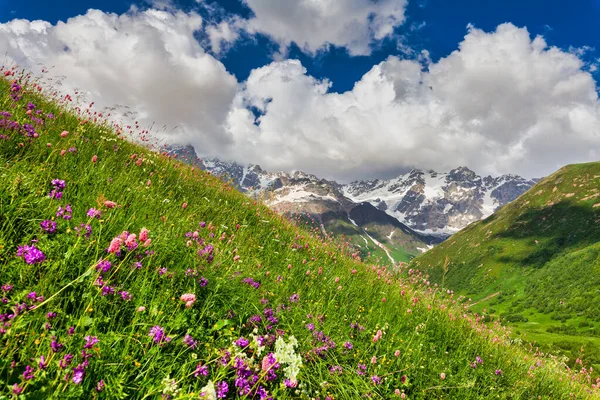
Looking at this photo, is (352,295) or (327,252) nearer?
(352,295)

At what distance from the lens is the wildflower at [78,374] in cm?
187

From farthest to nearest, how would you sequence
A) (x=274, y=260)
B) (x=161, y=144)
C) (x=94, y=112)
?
(x=161, y=144) → (x=94, y=112) → (x=274, y=260)

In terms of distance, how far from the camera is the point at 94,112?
31.3 ft

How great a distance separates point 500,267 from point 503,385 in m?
234

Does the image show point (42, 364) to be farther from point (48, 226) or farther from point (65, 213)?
point (65, 213)

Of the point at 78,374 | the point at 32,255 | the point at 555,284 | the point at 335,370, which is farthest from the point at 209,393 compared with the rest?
the point at 555,284

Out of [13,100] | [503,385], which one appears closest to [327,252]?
[503,385]

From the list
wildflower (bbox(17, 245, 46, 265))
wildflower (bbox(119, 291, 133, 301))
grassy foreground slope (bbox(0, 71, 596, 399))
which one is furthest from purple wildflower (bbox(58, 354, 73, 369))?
wildflower (bbox(17, 245, 46, 265))

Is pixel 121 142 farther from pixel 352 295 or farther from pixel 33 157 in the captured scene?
pixel 352 295

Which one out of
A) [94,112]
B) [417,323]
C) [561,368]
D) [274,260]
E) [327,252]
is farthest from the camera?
[94,112]

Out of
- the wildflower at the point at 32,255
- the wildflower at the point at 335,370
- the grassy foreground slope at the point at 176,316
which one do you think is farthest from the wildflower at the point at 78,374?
the wildflower at the point at 335,370

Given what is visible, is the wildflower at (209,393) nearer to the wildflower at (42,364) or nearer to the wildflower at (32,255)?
the wildflower at (42,364)

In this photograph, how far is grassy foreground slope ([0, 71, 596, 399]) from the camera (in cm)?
222

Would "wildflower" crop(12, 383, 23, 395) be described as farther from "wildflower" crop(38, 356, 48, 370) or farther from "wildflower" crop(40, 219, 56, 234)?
"wildflower" crop(40, 219, 56, 234)
